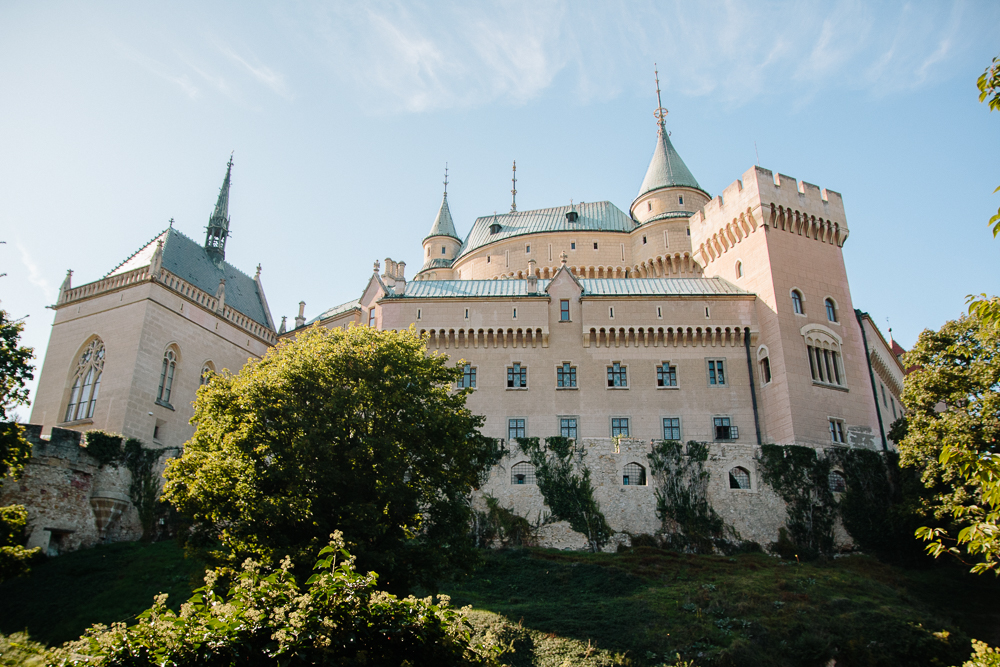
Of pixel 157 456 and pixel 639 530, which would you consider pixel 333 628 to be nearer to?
pixel 639 530

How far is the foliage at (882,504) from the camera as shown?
30.8m

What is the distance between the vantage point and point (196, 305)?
139ft

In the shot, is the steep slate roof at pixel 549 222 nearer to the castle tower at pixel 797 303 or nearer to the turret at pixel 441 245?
the turret at pixel 441 245

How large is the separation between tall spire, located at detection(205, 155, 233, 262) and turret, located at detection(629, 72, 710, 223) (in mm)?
30826

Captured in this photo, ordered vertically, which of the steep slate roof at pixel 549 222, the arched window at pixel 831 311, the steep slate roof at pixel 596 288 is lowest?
the arched window at pixel 831 311

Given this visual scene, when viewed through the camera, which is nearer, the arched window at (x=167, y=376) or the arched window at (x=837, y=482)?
the arched window at (x=837, y=482)

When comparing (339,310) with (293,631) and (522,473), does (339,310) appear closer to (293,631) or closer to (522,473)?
(522,473)

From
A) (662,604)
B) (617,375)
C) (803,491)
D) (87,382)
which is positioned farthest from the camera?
(617,375)

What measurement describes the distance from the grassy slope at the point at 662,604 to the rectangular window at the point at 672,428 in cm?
1068

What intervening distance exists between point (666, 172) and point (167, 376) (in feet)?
126

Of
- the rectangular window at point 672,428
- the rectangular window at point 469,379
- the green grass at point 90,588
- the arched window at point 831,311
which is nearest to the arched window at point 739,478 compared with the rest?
the rectangular window at point 672,428

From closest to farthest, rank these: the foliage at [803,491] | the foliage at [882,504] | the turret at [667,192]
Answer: the foliage at [882,504] < the foliage at [803,491] < the turret at [667,192]

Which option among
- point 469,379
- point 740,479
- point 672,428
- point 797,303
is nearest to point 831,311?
point 797,303

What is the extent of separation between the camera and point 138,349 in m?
37.8
